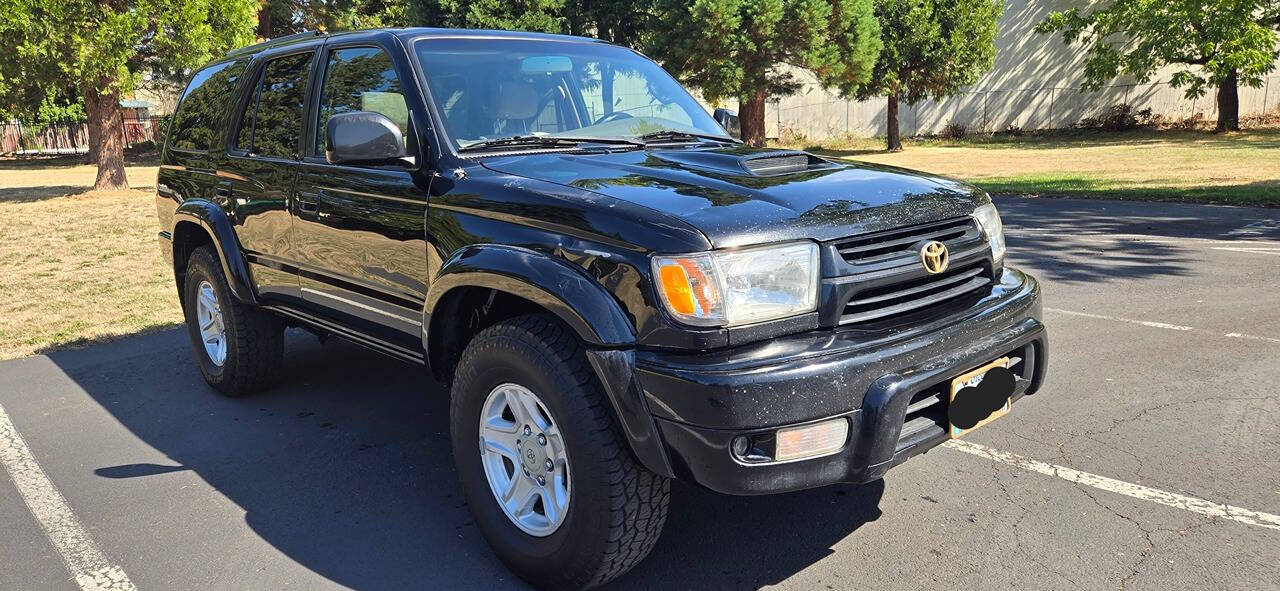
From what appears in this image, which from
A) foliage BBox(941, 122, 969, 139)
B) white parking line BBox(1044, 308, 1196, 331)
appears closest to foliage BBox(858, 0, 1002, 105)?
foliage BBox(941, 122, 969, 139)

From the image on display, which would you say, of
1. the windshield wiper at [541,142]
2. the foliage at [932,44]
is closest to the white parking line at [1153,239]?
the windshield wiper at [541,142]

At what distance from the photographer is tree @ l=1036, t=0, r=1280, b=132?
85.6 ft

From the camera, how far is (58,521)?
138 inches

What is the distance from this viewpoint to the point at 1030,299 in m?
3.15

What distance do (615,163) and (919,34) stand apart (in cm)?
2534

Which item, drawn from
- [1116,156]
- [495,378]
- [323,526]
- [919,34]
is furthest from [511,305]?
[919,34]

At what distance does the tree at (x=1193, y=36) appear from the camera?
85.6 ft

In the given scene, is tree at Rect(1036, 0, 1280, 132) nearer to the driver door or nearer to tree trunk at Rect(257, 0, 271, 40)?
tree trunk at Rect(257, 0, 271, 40)

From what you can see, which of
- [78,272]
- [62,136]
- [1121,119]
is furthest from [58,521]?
[62,136]

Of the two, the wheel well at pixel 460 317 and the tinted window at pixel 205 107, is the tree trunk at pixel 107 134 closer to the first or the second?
the tinted window at pixel 205 107

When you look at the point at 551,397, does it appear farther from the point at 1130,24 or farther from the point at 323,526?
the point at 1130,24

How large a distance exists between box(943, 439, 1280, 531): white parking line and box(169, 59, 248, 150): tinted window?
4063mm

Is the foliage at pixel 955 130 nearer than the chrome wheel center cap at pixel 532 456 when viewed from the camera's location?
No

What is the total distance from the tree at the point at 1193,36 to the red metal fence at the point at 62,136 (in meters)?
34.9
